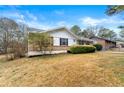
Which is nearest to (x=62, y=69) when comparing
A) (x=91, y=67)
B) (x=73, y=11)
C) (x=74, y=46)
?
(x=91, y=67)

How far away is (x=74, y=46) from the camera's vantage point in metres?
6.29

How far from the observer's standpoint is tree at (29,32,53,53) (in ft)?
20.2

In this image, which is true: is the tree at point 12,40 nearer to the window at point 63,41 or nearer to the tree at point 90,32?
the window at point 63,41

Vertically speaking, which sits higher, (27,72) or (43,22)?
(43,22)

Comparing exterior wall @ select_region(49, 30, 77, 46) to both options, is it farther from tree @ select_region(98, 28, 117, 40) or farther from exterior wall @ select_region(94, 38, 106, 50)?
tree @ select_region(98, 28, 117, 40)

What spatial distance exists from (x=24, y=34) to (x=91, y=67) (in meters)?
2.76

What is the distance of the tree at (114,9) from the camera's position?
3.77 m

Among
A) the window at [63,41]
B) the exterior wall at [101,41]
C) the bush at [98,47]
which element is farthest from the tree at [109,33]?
the window at [63,41]

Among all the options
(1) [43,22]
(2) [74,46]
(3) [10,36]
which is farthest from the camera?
(2) [74,46]

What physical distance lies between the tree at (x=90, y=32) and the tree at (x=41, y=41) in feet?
4.56

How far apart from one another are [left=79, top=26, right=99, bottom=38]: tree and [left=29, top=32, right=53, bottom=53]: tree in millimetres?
1390

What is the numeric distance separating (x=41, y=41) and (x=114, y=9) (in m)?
3.03
